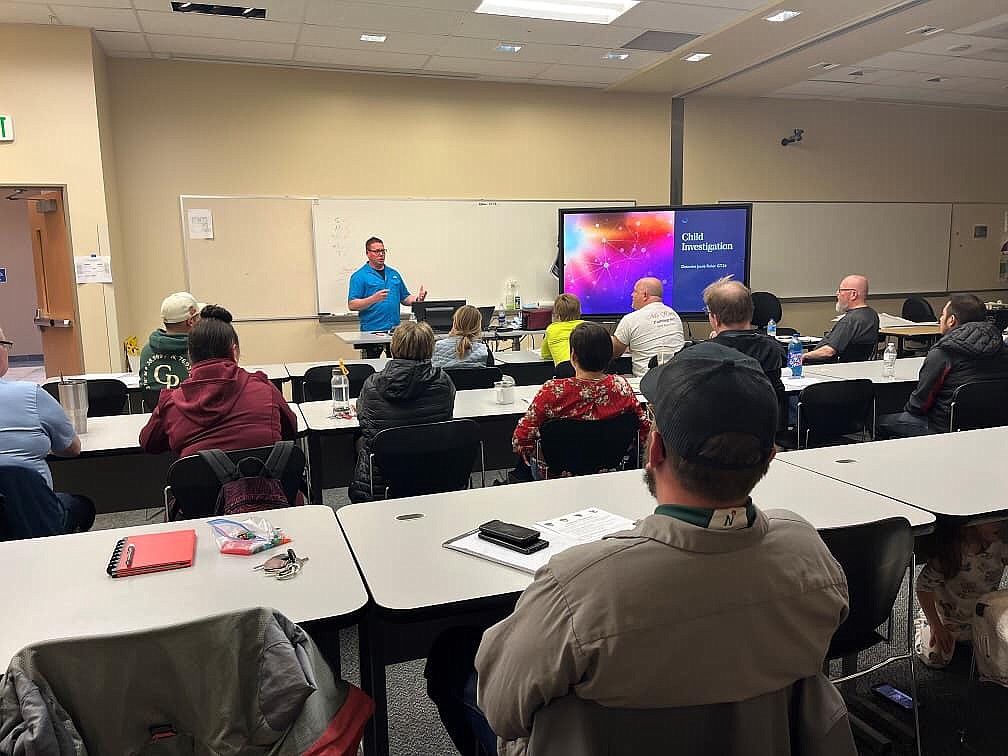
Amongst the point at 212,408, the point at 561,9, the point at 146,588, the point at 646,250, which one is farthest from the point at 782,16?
the point at 146,588

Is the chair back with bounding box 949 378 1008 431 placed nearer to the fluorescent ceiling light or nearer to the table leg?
the table leg

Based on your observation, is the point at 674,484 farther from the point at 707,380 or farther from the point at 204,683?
the point at 204,683

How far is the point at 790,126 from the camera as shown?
29.7ft

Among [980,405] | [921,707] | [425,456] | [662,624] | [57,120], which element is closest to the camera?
[662,624]

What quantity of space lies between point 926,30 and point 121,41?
6.65 metres

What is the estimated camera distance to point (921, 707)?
239 cm

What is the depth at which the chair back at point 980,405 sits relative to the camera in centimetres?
370

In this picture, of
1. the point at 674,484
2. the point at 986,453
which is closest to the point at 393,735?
the point at 674,484

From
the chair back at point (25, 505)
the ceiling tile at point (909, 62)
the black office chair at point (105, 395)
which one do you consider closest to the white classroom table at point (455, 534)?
the chair back at point (25, 505)

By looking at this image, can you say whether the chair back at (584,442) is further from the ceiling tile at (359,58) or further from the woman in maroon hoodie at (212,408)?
the ceiling tile at (359,58)

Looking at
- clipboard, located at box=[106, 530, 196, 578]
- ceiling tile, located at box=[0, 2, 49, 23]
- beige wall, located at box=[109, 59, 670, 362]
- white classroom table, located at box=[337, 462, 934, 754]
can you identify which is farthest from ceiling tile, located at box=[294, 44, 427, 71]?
clipboard, located at box=[106, 530, 196, 578]

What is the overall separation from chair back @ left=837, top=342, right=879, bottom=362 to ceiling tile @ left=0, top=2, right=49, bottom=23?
257 inches

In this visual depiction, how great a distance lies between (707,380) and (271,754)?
2.95 ft

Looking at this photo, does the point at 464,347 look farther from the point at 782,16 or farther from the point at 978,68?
the point at 978,68
